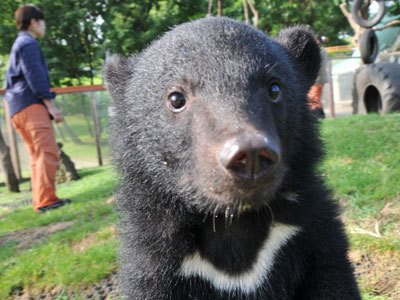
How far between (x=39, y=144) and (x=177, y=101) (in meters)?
3.32

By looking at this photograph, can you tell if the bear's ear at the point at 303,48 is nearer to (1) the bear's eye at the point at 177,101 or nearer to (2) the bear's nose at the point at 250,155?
(1) the bear's eye at the point at 177,101

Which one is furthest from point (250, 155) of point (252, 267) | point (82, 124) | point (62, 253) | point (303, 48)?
point (82, 124)

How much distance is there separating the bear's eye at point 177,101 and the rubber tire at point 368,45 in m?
8.74

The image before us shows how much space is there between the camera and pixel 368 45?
29.7 ft

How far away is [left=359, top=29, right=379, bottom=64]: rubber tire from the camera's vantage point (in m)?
8.97

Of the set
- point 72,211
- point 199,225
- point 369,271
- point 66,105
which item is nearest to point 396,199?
point 369,271

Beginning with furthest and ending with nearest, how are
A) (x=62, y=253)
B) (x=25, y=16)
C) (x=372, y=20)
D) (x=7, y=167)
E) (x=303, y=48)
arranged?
1. (x=372, y=20)
2. (x=7, y=167)
3. (x=25, y=16)
4. (x=62, y=253)
5. (x=303, y=48)

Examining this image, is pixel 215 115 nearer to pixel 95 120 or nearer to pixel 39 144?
pixel 39 144

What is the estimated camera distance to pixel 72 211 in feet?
14.5

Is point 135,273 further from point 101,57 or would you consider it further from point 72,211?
point 101,57

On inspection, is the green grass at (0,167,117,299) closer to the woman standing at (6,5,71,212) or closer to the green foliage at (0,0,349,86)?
the woman standing at (6,5,71,212)

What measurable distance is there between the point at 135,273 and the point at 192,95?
2.84 feet

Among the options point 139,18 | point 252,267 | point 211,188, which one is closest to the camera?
point 211,188

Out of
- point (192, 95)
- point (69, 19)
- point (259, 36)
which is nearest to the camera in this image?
point (192, 95)
